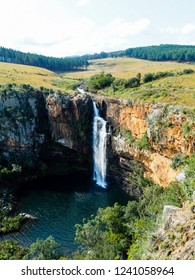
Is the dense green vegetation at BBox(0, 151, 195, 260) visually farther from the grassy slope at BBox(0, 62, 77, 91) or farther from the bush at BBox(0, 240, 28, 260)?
the grassy slope at BBox(0, 62, 77, 91)

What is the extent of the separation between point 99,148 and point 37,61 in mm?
91847

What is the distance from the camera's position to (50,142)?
71062mm

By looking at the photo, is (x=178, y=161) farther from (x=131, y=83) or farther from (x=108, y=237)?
(x=131, y=83)

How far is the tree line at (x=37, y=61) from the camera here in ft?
475

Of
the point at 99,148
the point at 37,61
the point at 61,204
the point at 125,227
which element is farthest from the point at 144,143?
the point at 37,61

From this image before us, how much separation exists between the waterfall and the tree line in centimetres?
8685

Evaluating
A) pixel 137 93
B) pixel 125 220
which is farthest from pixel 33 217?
pixel 137 93

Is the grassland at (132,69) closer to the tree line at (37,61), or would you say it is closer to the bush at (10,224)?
the tree line at (37,61)

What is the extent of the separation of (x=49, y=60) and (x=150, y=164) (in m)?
107

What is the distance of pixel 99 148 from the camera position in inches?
2726

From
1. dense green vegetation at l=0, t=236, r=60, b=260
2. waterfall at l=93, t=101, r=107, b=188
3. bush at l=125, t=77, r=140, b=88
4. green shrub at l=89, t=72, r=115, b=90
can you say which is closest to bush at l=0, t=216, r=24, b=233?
dense green vegetation at l=0, t=236, r=60, b=260

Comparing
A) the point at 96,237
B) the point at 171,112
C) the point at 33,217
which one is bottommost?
the point at 33,217
